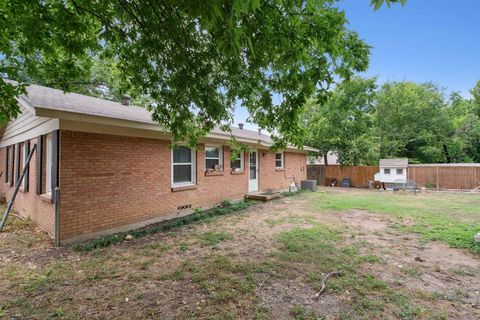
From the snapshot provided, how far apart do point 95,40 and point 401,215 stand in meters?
9.48

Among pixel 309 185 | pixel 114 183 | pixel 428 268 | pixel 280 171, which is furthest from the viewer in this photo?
pixel 309 185

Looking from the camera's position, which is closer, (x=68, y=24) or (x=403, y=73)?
(x=68, y=24)


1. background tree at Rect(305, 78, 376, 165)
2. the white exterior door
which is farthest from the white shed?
the white exterior door

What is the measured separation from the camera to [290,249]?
16.3ft

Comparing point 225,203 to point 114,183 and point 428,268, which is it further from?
point 428,268

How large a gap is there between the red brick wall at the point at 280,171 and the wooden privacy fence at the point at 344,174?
133 inches

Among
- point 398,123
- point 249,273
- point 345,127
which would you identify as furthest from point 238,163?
point 398,123

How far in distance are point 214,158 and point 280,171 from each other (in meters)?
5.67

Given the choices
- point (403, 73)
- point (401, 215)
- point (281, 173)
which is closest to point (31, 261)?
point (401, 215)

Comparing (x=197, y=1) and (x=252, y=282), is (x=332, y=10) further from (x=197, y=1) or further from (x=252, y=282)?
(x=252, y=282)

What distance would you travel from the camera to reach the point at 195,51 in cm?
398

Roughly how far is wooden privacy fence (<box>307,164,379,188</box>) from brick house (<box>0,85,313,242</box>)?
12457mm

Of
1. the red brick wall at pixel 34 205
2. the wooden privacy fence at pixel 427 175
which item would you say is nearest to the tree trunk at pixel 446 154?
the wooden privacy fence at pixel 427 175

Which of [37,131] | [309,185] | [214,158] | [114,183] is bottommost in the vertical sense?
[309,185]
